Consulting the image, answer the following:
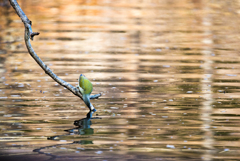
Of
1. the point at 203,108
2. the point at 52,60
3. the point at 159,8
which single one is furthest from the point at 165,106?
the point at 159,8

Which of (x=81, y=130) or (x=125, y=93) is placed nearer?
(x=81, y=130)

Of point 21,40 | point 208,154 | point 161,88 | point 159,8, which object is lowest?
point 208,154

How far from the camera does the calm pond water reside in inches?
251

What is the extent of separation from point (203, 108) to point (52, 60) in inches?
215

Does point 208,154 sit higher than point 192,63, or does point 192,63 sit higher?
point 192,63

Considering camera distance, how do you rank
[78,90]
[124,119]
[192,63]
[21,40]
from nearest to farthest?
[124,119], [78,90], [192,63], [21,40]

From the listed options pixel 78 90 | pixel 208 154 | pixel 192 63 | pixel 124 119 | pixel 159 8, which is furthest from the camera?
pixel 159 8

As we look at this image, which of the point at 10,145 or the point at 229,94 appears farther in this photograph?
the point at 229,94

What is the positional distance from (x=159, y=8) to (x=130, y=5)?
166cm

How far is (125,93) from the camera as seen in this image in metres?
9.50

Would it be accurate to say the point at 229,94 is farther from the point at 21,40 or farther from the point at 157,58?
the point at 21,40

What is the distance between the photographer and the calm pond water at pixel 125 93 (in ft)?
20.9

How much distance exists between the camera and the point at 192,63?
12.6 meters

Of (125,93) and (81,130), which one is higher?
(125,93)
